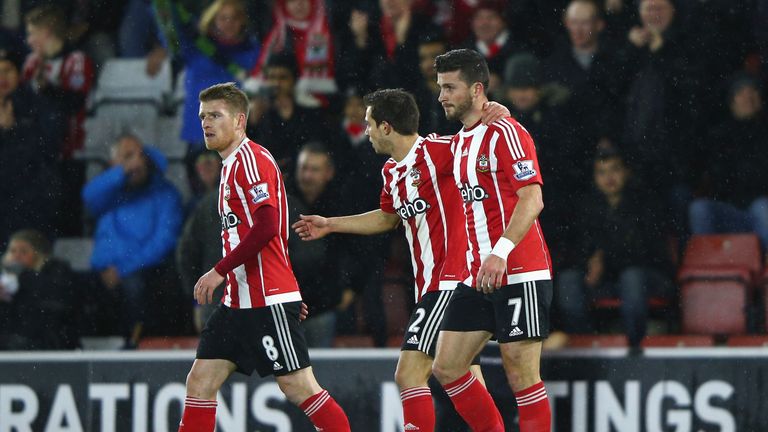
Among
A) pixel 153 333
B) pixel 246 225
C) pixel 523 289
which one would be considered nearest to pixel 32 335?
pixel 153 333

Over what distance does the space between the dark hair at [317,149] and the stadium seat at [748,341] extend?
229 cm

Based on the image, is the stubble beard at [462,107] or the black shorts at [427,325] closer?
the stubble beard at [462,107]

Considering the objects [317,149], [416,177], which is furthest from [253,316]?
[317,149]

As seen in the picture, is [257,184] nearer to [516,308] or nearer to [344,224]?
[344,224]

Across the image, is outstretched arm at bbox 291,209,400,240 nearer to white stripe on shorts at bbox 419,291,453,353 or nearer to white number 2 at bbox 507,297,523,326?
white stripe on shorts at bbox 419,291,453,353

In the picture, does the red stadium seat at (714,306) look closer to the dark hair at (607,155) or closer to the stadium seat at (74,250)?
the dark hair at (607,155)

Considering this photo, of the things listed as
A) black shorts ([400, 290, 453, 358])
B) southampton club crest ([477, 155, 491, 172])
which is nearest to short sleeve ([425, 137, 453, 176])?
southampton club crest ([477, 155, 491, 172])

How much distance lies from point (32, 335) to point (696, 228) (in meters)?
3.72

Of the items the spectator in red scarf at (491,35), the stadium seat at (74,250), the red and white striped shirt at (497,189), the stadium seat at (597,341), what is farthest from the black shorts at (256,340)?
the stadium seat at (74,250)

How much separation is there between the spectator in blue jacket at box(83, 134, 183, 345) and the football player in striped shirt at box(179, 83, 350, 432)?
8.45 feet

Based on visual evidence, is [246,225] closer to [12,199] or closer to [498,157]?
[498,157]

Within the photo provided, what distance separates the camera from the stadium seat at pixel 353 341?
7.45m

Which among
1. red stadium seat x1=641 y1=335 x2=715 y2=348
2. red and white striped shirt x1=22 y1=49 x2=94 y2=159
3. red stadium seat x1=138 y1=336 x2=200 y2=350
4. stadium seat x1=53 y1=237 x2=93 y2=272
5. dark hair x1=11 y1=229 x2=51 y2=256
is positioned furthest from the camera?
red and white striped shirt x1=22 y1=49 x2=94 y2=159

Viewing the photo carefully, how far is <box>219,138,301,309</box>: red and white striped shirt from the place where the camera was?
5398mm
